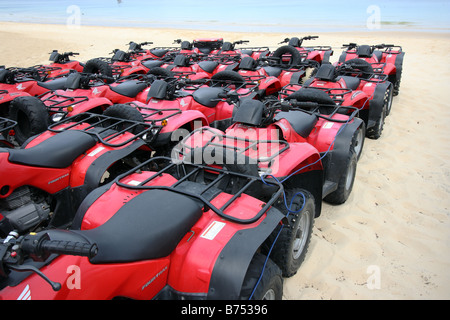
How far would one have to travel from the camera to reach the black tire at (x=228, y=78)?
5957 millimetres

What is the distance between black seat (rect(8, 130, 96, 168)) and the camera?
2.96 meters

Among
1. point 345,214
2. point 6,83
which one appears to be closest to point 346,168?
point 345,214

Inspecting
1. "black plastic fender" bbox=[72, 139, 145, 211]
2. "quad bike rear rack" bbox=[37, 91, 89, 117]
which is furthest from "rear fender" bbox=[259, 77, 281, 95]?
"black plastic fender" bbox=[72, 139, 145, 211]

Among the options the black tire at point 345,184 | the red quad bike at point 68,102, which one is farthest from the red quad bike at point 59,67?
the black tire at point 345,184

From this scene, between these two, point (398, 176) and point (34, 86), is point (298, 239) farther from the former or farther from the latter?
point (34, 86)

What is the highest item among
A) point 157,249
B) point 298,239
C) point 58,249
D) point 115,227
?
point 58,249

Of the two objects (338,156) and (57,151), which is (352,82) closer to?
(338,156)

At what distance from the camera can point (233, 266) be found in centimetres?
180

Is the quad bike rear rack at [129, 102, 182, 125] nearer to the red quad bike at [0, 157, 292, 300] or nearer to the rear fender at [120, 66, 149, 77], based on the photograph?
the red quad bike at [0, 157, 292, 300]

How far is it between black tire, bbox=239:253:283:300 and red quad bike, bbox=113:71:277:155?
7.76 ft

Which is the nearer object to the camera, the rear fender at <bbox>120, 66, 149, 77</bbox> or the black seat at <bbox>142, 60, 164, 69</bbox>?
the rear fender at <bbox>120, 66, 149, 77</bbox>

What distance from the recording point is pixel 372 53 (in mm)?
7746

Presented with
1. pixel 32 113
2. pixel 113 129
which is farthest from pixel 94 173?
pixel 32 113
